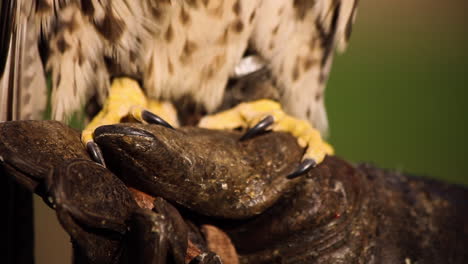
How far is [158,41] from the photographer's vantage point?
206 centimetres

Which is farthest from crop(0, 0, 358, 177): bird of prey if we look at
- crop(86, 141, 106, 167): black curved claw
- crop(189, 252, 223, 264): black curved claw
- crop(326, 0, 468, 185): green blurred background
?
crop(326, 0, 468, 185): green blurred background

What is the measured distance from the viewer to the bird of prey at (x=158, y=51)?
75.3 inches

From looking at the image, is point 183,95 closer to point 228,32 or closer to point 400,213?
point 228,32

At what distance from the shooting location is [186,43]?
210cm

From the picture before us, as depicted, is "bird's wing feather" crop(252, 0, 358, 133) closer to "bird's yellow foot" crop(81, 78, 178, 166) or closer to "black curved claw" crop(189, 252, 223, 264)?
"bird's yellow foot" crop(81, 78, 178, 166)

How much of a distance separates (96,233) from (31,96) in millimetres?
879

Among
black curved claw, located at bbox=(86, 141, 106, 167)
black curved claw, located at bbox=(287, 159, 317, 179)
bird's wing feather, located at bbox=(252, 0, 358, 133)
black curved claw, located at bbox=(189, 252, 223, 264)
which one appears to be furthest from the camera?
bird's wing feather, located at bbox=(252, 0, 358, 133)

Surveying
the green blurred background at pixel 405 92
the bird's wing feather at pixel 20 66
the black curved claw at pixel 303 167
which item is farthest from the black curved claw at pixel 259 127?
the green blurred background at pixel 405 92

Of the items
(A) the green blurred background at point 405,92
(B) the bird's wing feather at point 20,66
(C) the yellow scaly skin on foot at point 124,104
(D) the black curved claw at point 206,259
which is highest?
(B) the bird's wing feather at point 20,66

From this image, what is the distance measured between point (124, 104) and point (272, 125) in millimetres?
522

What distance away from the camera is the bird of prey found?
6.28 feet

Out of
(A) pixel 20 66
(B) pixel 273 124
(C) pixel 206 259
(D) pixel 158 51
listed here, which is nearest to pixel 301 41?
(B) pixel 273 124

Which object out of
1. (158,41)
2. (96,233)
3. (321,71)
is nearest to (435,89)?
(321,71)

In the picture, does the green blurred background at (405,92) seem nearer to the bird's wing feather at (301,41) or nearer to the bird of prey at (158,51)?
the bird's wing feather at (301,41)
